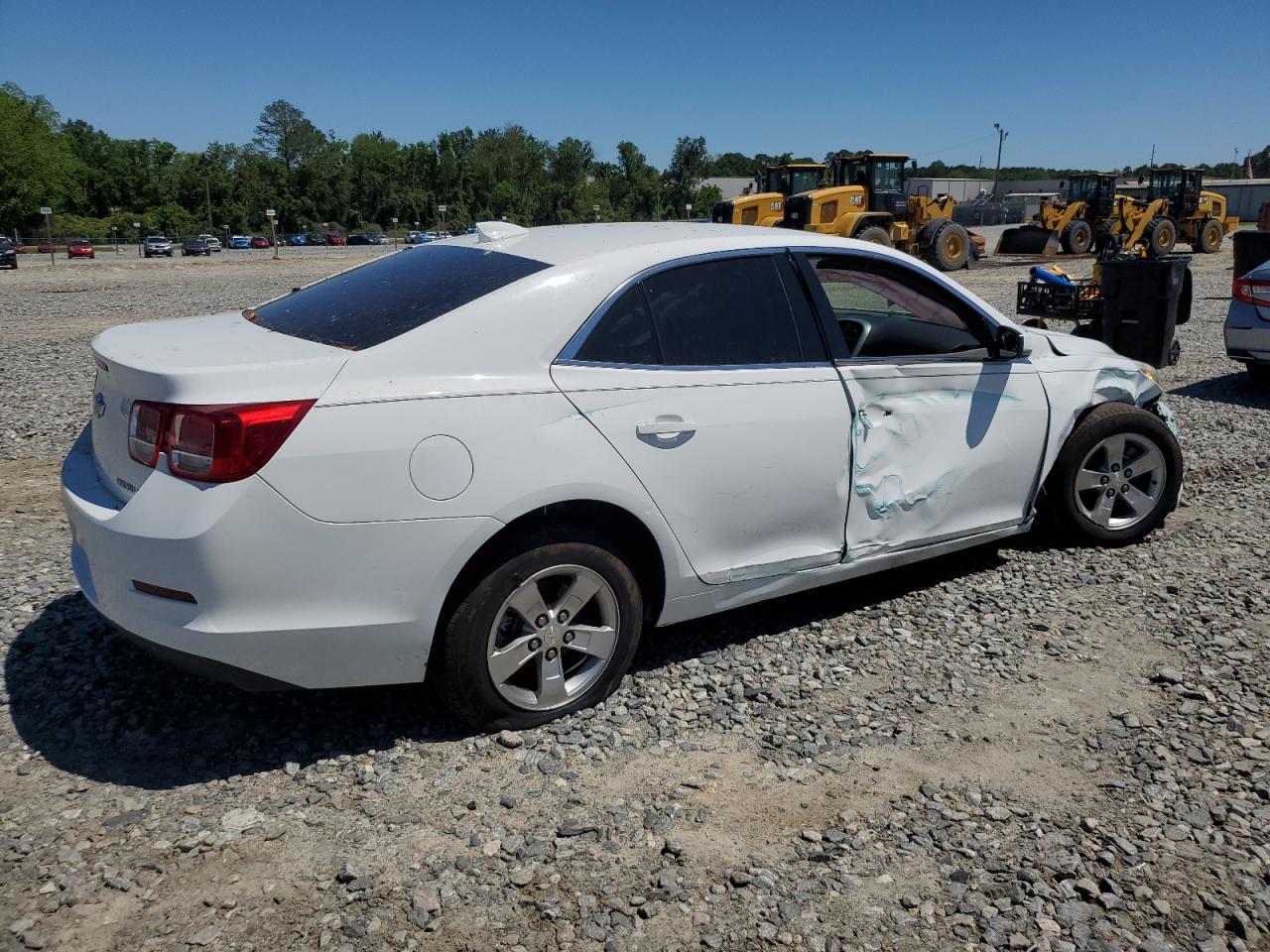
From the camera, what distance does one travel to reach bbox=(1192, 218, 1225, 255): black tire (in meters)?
31.7

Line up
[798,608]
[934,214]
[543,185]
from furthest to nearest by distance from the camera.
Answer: [543,185]
[934,214]
[798,608]

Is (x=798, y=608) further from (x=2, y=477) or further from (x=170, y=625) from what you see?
(x=2, y=477)

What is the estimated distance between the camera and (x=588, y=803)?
315 centimetres

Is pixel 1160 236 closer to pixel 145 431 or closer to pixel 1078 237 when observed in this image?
pixel 1078 237

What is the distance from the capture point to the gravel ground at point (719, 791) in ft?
8.66

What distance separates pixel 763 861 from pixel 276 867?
136 cm

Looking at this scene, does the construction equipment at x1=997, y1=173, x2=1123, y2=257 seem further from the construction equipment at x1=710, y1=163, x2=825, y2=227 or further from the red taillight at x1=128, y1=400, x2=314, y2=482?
the red taillight at x1=128, y1=400, x2=314, y2=482

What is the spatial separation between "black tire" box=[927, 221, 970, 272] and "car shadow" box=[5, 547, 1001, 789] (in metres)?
24.5

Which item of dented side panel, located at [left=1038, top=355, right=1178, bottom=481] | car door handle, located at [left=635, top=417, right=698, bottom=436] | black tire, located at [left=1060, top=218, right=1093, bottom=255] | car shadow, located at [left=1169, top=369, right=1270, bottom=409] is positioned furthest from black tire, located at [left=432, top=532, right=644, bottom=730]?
black tire, located at [left=1060, top=218, right=1093, bottom=255]

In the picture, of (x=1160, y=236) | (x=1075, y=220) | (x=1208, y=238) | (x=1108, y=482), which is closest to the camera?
(x=1108, y=482)

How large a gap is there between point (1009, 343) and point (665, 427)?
1.90m

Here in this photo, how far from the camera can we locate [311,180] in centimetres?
10712

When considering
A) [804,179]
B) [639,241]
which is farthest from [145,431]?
[804,179]

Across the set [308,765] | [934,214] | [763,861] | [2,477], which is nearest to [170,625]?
[308,765]
